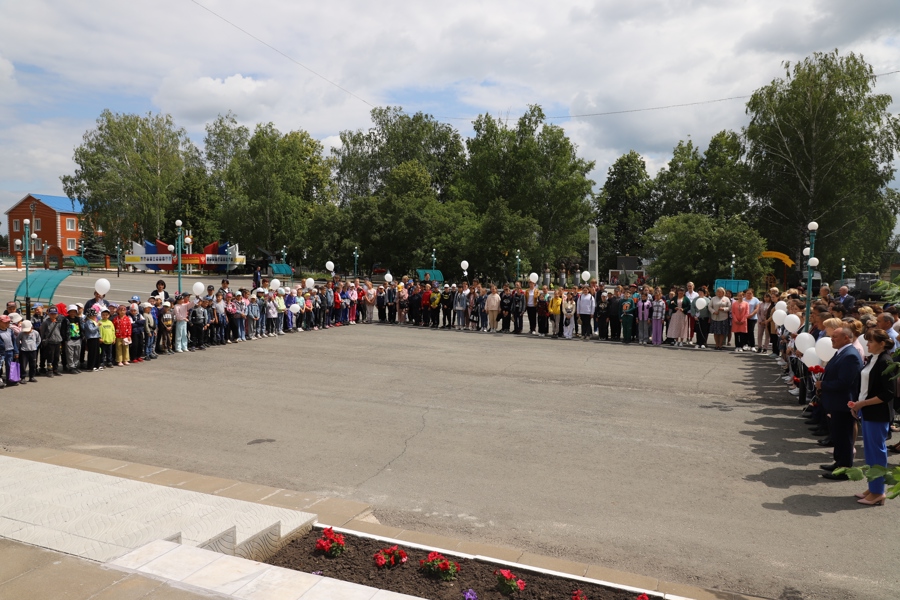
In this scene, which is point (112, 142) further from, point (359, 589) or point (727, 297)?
point (359, 589)

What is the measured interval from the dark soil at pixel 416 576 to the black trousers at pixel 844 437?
4.28 meters

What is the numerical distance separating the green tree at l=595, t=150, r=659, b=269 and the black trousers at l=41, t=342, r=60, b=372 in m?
70.4

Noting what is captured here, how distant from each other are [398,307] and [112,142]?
55.5 m

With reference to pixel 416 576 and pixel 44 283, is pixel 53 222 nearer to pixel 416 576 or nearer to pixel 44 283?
pixel 44 283

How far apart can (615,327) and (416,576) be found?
1604cm

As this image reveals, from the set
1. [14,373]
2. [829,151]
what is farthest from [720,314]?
[829,151]

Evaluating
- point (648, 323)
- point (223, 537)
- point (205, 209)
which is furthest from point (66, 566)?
point (205, 209)

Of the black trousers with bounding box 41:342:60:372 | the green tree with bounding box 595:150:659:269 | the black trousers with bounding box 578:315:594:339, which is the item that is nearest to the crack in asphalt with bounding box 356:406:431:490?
the black trousers with bounding box 41:342:60:372

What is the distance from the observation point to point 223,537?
5016 mm

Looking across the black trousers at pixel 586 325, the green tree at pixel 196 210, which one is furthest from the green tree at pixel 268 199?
the black trousers at pixel 586 325

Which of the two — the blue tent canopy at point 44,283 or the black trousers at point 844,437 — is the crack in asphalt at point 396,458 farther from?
Answer: the blue tent canopy at point 44,283

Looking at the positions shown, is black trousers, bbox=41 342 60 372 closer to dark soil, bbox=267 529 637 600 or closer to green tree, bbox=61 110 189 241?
dark soil, bbox=267 529 637 600

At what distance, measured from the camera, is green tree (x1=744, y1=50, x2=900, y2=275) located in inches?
1646

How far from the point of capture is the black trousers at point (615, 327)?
19688mm
